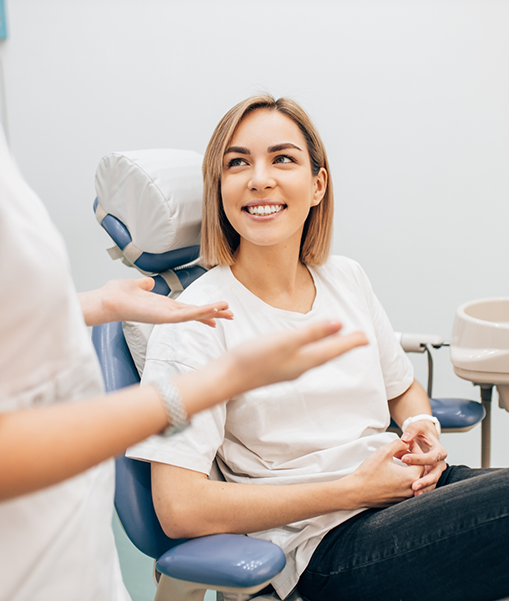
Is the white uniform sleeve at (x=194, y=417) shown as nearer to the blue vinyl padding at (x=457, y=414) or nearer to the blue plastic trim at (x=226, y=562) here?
the blue plastic trim at (x=226, y=562)

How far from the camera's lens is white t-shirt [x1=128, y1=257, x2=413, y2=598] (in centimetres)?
101

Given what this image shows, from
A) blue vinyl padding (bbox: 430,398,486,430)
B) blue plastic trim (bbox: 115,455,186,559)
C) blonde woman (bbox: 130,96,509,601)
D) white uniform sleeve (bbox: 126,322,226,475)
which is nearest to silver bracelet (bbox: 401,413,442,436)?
blonde woman (bbox: 130,96,509,601)

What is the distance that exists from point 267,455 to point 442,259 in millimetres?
1164

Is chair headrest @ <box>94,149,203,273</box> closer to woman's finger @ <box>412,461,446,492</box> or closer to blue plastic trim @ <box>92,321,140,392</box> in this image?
blue plastic trim @ <box>92,321,140,392</box>

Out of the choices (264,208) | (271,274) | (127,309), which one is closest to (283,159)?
(264,208)

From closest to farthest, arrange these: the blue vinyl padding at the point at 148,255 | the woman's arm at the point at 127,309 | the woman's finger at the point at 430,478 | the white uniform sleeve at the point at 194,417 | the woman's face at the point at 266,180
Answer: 1. the woman's arm at the point at 127,309
2. the white uniform sleeve at the point at 194,417
3. the woman's finger at the point at 430,478
4. the woman's face at the point at 266,180
5. the blue vinyl padding at the point at 148,255

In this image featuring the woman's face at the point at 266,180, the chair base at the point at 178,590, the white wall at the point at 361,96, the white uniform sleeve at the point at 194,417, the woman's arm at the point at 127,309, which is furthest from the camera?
the white wall at the point at 361,96

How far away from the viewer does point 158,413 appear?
0.46 metres

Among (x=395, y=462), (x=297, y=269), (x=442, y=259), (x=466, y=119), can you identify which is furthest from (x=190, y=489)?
(x=466, y=119)

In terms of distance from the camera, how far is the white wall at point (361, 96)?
1.87m

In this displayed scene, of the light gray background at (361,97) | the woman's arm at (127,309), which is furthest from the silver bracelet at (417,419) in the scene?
the light gray background at (361,97)

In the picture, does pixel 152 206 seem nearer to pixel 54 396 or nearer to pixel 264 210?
pixel 264 210

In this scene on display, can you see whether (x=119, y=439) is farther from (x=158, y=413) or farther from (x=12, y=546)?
(x=12, y=546)

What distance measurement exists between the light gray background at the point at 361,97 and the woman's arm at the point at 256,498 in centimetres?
107
